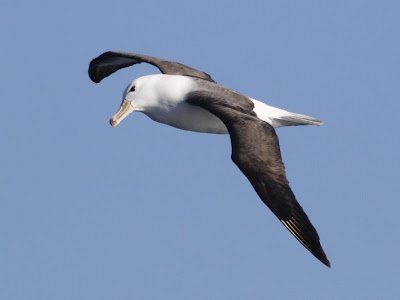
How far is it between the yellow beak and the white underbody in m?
0.08

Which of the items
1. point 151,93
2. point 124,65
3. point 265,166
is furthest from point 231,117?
point 124,65

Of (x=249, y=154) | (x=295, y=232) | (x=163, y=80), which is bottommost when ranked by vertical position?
(x=295, y=232)

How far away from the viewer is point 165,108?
53.8 ft

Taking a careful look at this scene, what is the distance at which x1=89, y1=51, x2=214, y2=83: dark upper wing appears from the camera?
17844 millimetres

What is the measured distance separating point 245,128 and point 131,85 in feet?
9.08

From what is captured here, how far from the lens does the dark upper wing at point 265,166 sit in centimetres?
1368

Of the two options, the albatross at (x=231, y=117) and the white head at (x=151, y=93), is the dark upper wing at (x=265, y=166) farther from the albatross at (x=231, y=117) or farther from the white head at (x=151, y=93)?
the white head at (x=151, y=93)

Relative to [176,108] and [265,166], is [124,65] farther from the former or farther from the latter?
[265,166]

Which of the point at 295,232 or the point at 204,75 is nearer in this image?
the point at 295,232

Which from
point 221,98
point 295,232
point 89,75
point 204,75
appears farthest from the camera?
point 89,75

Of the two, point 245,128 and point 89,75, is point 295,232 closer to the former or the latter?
point 245,128

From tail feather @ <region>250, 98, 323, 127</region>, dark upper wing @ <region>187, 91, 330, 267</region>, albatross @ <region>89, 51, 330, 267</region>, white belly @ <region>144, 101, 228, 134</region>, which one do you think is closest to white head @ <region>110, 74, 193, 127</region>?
albatross @ <region>89, 51, 330, 267</region>

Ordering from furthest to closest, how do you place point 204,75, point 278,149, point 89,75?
1. point 89,75
2. point 204,75
3. point 278,149

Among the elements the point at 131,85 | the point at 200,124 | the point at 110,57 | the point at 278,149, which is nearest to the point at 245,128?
the point at 278,149
